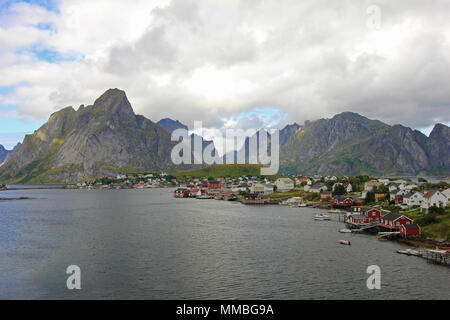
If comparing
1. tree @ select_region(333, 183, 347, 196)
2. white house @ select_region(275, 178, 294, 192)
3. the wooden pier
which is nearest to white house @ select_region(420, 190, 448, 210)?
the wooden pier

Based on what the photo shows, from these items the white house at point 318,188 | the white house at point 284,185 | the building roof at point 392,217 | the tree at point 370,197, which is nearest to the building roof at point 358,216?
the building roof at point 392,217

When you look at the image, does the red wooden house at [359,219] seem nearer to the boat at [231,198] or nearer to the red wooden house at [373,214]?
the red wooden house at [373,214]

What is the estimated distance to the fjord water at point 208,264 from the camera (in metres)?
39.5

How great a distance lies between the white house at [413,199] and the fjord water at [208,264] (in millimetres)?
28034

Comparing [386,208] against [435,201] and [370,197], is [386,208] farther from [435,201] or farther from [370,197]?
[370,197]

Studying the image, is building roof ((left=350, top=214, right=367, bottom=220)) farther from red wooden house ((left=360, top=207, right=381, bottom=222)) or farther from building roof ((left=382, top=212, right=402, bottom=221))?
building roof ((left=382, top=212, right=402, bottom=221))

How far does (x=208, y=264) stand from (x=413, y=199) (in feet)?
227

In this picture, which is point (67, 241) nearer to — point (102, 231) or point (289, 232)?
point (102, 231)

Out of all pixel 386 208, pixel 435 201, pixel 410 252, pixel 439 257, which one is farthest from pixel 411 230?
pixel 386 208

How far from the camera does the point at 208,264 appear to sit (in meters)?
50.6

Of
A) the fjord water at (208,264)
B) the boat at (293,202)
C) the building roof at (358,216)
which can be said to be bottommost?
the fjord water at (208,264)

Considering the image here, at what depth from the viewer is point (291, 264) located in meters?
50.2

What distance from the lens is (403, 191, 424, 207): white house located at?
92750 mm
